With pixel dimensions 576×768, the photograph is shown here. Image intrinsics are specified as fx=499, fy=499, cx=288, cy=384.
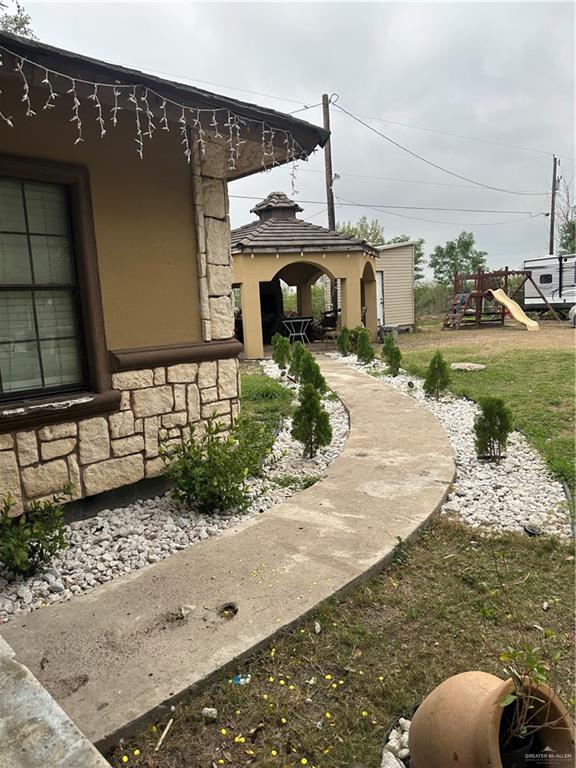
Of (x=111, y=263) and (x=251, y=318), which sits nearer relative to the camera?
(x=111, y=263)

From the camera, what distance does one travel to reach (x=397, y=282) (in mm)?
17984

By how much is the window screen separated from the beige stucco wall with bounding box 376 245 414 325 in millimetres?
15012

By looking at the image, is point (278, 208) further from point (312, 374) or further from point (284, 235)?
point (312, 374)

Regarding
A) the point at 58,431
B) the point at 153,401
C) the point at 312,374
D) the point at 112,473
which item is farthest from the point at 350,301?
the point at 58,431

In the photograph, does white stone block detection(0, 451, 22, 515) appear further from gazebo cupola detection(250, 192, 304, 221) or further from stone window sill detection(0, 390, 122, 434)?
gazebo cupola detection(250, 192, 304, 221)

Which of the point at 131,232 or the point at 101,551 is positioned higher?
the point at 131,232

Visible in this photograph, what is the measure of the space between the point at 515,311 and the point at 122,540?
19721mm

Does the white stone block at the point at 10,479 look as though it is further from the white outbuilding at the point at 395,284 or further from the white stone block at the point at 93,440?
the white outbuilding at the point at 395,284

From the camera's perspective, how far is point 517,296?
24.7 m

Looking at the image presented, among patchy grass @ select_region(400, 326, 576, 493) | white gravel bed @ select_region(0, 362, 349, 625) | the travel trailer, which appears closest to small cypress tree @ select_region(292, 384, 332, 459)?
white gravel bed @ select_region(0, 362, 349, 625)

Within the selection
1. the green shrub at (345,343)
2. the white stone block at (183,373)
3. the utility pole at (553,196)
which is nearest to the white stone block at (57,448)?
A: the white stone block at (183,373)

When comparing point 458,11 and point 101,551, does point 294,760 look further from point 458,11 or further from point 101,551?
point 458,11

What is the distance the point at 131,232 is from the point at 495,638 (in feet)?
11.5

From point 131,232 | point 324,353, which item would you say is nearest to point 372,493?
point 131,232
